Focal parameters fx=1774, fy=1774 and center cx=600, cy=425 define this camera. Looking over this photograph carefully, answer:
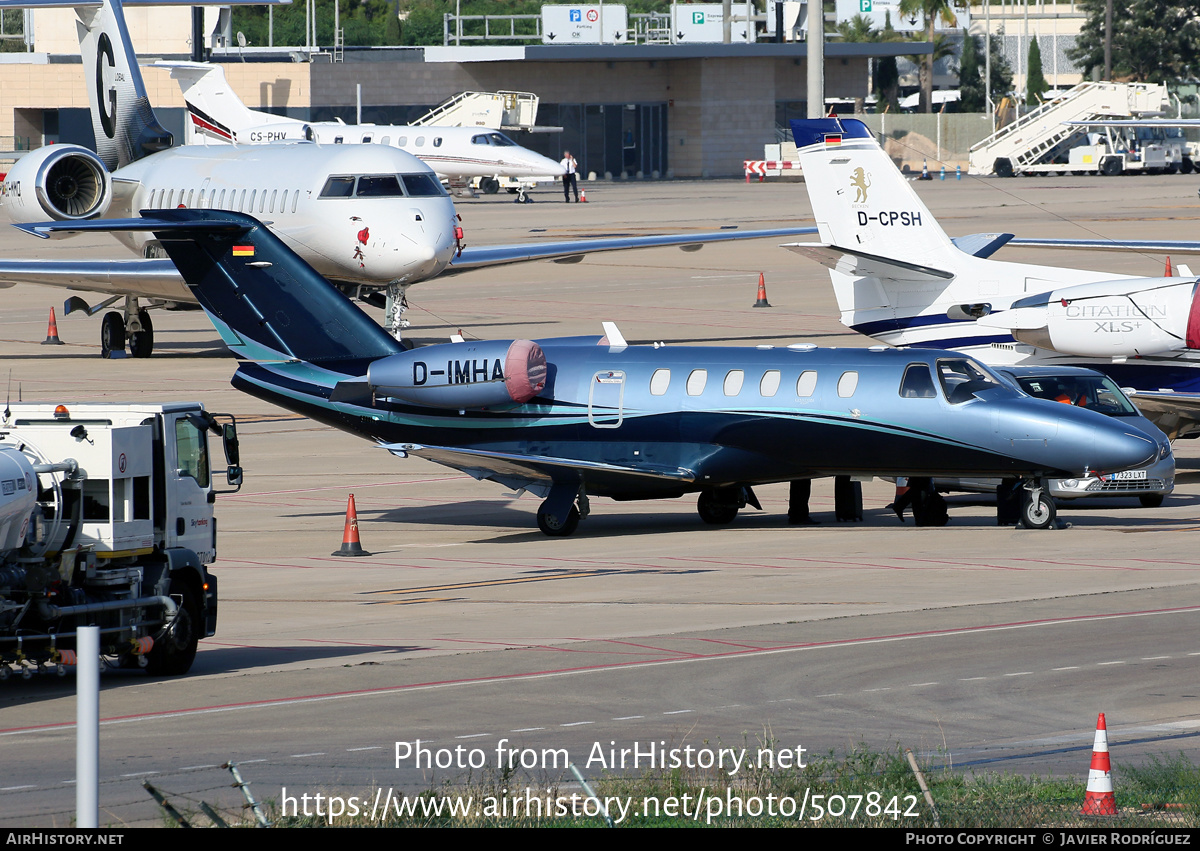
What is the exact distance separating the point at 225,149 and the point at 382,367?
20.1 meters

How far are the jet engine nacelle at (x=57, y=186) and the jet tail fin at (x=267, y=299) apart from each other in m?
14.9

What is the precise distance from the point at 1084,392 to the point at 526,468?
26.6 feet

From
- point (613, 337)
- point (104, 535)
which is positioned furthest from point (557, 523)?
point (104, 535)

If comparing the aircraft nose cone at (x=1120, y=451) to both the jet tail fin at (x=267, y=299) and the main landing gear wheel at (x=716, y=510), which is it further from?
the jet tail fin at (x=267, y=299)

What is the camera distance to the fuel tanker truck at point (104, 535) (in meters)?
14.3

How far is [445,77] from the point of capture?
113 metres

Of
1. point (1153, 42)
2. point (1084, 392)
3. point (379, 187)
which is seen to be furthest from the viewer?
point (1153, 42)

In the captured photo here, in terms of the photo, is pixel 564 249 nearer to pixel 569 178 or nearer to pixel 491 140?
pixel 491 140

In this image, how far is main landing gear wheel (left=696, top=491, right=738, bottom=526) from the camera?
2502 cm

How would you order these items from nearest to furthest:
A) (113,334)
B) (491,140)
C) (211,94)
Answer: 1. (113,334)
2. (211,94)
3. (491,140)

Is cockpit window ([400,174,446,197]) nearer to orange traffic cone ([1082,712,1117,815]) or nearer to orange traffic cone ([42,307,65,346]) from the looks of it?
orange traffic cone ([42,307,65,346])

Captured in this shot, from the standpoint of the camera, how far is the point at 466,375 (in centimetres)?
2452

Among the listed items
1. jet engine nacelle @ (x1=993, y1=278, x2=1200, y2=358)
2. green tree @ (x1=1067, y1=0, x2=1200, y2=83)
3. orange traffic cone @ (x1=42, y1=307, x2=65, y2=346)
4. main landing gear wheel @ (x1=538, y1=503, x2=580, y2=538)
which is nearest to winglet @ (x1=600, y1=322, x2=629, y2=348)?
main landing gear wheel @ (x1=538, y1=503, x2=580, y2=538)

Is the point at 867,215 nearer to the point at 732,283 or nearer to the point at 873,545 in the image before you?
the point at 873,545
